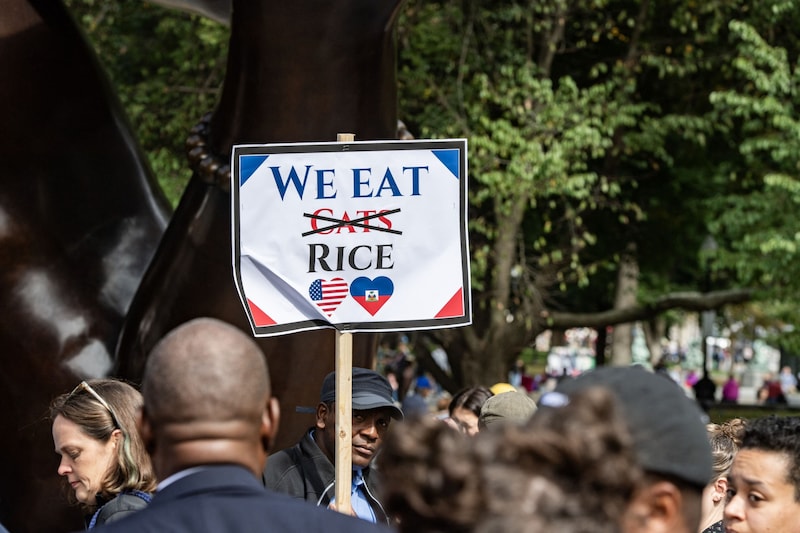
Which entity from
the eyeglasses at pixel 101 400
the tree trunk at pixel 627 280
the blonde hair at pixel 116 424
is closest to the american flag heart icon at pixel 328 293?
the blonde hair at pixel 116 424

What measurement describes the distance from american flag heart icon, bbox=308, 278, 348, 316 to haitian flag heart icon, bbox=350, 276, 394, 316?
4 centimetres

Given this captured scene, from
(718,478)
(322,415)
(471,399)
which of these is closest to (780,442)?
(718,478)

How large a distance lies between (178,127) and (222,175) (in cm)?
820

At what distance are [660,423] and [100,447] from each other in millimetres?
1996

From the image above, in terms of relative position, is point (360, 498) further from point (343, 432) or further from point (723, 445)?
point (723, 445)

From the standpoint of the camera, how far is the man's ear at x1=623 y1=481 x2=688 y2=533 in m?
1.72

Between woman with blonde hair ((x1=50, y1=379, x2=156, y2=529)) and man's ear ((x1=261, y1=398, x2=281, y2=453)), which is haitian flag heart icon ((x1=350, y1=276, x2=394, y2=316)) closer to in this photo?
woman with blonde hair ((x1=50, y1=379, x2=156, y2=529))

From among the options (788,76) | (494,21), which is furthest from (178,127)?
(788,76)

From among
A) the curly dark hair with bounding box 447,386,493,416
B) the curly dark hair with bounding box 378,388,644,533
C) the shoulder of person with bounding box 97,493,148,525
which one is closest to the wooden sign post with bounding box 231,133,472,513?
the shoulder of person with bounding box 97,493,148,525

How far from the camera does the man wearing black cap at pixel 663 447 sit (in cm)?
173

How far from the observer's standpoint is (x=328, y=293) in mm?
4059

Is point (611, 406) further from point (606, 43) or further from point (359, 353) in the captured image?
point (606, 43)

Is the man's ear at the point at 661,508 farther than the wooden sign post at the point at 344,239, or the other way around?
the wooden sign post at the point at 344,239

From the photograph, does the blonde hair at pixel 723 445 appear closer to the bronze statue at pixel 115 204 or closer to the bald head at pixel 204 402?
the bronze statue at pixel 115 204
